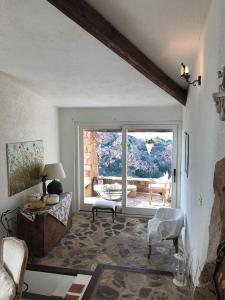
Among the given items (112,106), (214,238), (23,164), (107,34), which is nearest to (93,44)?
(107,34)

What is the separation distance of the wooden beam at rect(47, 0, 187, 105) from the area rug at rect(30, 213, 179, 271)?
2.63 m

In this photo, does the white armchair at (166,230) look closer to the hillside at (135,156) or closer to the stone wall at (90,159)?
the hillside at (135,156)

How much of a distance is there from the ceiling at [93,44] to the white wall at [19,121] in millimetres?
244

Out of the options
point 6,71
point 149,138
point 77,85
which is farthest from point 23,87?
point 149,138

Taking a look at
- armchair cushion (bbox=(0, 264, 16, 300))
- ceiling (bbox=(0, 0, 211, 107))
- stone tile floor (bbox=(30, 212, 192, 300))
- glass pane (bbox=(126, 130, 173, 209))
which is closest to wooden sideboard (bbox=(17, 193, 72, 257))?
stone tile floor (bbox=(30, 212, 192, 300))

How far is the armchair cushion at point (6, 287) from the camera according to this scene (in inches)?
90.2

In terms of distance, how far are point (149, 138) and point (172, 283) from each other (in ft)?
10.3

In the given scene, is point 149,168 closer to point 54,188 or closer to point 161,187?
point 161,187

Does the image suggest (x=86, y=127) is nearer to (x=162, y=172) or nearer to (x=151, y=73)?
(x=162, y=172)

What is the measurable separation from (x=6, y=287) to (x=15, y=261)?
0.23m

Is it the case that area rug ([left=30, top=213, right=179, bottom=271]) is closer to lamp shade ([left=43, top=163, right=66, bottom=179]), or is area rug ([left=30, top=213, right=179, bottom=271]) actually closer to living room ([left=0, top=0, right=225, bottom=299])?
living room ([left=0, top=0, right=225, bottom=299])

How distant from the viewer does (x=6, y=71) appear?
367 cm

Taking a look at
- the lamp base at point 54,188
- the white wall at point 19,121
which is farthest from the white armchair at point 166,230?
the white wall at point 19,121

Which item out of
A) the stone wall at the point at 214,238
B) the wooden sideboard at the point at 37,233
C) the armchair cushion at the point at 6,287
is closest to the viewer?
the stone wall at the point at 214,238
